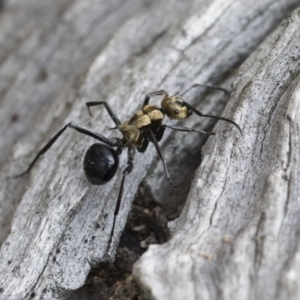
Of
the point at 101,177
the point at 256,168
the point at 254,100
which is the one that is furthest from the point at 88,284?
the point at 254,100

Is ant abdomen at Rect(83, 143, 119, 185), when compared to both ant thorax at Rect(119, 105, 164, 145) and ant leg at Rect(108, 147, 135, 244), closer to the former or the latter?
ant leg at Rect(108, 147, 135, 244)

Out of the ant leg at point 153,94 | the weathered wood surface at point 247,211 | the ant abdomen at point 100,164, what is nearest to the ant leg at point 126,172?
the ant abdomen at point 100,164

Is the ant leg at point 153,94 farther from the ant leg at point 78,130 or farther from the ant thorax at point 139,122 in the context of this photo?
the ant leg at point 78,130

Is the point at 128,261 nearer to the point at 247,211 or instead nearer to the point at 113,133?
the point at 247,211

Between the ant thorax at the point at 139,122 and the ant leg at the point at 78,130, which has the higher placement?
the ant leg at the point at 78,130

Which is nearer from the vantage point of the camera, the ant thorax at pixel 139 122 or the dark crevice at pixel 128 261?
the dark crevice at pixel 128 261

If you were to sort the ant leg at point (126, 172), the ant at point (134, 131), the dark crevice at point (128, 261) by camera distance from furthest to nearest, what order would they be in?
1. the ant at point (134, 131)
2. the ant leg at point (126, 172)
3. the dark crevice at point (128, 261)

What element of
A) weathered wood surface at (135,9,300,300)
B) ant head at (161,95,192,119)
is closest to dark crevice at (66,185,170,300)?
weathered wood surface at (135,9,300,300)

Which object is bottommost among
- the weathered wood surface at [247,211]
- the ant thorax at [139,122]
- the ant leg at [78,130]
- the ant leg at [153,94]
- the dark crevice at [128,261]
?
Answer: the dark crevice at [128,261]
